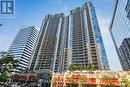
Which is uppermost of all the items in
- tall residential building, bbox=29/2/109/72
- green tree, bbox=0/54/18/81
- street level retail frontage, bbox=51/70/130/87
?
tall residential building, bbox=29/2/109/72

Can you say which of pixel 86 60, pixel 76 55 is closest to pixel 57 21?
pixel 76 55

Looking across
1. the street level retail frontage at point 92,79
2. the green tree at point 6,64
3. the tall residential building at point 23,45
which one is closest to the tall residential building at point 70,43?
the tall residential building at point 23,45

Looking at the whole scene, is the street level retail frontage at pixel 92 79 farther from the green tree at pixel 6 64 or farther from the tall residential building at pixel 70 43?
Result: the tall residential building at pixel 70 43

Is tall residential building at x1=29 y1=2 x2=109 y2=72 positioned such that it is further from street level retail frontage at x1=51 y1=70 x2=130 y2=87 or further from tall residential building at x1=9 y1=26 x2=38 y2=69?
street level retail frontage at x1=51 y1=70 x2=130 y2=87

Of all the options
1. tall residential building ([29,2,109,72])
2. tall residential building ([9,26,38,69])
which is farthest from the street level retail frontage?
tall residential building ([9,26,38,69])

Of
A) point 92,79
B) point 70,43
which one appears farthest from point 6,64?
point 70,43

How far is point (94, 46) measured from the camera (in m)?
114

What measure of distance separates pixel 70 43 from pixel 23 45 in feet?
169

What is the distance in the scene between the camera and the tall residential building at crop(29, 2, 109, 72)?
11212cm

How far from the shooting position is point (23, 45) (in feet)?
504

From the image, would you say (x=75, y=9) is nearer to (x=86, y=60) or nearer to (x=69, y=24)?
(x=69, y=24)

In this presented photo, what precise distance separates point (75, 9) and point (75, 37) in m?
35.7

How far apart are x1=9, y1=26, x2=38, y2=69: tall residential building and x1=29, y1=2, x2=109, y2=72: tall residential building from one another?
1967 cm

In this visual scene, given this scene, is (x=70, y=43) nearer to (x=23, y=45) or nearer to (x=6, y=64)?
(x=23, y=45)
